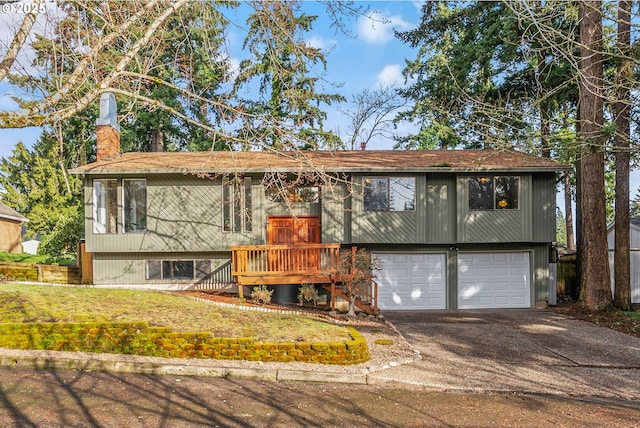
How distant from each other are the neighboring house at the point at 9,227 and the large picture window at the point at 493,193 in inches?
1003

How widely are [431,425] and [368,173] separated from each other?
31.3ft

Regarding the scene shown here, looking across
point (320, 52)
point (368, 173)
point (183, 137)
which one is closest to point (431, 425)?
point (320, 52)

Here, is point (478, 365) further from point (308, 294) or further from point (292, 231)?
point (292, 231)

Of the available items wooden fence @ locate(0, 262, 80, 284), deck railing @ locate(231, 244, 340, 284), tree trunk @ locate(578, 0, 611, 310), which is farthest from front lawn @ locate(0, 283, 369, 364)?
tree trunk @ locate(578, 0, 611, 310)

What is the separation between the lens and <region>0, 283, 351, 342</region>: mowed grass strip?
7469 mm

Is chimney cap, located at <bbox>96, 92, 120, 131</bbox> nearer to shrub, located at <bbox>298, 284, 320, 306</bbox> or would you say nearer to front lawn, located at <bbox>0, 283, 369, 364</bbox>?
front lawn, located at <bbox>0, 283, 369, 364</bbox>

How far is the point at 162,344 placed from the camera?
6.75 m

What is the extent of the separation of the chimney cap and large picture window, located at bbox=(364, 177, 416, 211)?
950 cm

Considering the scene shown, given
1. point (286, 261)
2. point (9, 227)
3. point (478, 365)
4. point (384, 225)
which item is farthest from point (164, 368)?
point (9, 227)

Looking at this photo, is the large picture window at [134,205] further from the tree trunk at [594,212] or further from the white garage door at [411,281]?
the tree trunk at [594,212]

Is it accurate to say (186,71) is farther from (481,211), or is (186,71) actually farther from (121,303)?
(481,211)

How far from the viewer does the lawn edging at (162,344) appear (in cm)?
665

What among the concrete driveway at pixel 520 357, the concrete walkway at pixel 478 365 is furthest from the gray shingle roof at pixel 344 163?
the concrete walkway at pixel 478 365

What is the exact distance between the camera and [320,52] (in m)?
7.79
